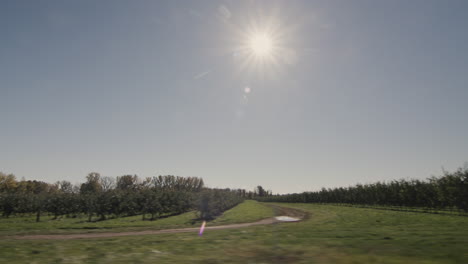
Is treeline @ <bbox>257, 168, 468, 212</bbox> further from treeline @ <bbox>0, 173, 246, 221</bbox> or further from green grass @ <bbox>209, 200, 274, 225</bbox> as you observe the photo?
treeline @ <bbox>0, 173, 246, 221</bbox>

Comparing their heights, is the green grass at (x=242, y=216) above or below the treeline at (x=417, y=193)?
below

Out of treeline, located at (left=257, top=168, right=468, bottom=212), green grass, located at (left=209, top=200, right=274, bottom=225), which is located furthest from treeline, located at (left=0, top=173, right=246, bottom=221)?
treeline, located at (left=257, top=168, right=468, bottom=212)

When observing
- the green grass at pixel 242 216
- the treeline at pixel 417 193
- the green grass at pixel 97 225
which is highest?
the treeline at pixel 417 193

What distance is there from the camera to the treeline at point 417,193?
2683cm

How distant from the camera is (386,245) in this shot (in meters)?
7.45

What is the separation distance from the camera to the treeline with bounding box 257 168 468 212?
2683 cm

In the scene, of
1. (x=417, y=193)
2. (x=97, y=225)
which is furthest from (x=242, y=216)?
(x=417, y=193)

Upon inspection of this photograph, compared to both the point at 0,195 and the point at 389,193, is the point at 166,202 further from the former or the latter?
the point at 389,193

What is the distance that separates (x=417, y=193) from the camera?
35.9 metres

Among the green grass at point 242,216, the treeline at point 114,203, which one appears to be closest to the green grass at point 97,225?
the green grass at point 242,216

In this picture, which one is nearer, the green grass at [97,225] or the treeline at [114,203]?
the green grass at [97,225]

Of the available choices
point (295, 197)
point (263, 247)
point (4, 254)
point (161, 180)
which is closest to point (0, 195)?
point (4, 254)

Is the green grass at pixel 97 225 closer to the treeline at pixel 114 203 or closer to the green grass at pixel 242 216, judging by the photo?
the green grass at pixel 242 216

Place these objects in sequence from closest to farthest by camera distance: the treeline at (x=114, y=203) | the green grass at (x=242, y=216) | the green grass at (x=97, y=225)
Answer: the green grass at (x=97, y=225)
the green grass at (x=242, y=216)
the treeline at (x=114, y=203)
